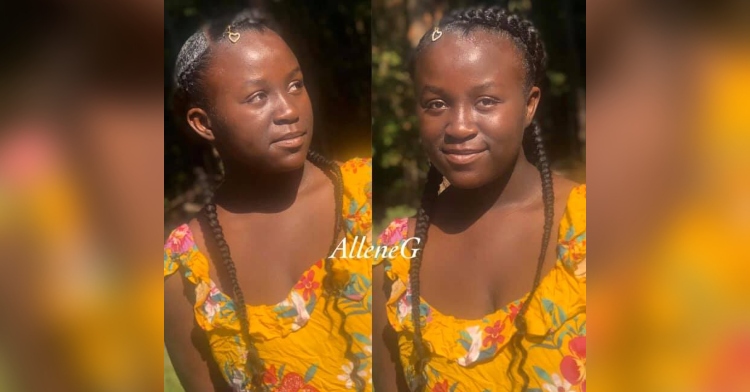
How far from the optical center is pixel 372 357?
2229mm

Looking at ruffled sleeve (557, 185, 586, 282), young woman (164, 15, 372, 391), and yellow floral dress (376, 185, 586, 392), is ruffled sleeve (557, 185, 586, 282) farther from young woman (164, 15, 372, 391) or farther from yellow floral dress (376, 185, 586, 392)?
young woman (164, 15, 372, 391)

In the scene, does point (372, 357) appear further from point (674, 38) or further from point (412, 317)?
point (674, 38)

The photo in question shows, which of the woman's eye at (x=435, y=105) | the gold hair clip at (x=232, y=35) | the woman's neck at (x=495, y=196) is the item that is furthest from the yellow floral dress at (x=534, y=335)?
the gold hair clip at (x=232, y=35)

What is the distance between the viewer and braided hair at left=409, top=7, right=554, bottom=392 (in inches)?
82.2

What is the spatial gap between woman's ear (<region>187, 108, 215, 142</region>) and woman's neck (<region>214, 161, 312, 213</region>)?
0.36 feet

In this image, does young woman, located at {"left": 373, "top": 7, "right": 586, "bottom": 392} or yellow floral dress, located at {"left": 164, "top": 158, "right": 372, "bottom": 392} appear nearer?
young woman, located at {"left": 373, "top": 7, "right": 586, "bottom": 392}

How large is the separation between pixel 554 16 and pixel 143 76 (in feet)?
3.87

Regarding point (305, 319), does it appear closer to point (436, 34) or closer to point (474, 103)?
point (474, 103)

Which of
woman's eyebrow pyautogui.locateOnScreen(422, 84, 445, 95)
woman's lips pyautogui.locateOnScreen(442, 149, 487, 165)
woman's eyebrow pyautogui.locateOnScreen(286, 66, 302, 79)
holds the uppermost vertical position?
woman's eyebrow pyautogui.locateOnScreen(286, 66, 302, 79)

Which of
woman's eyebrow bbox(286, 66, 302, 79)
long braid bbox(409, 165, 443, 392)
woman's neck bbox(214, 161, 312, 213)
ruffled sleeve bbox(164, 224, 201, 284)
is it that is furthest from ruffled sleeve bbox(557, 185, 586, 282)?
ruffled sleeve bbox(164, 224, 201, 284)

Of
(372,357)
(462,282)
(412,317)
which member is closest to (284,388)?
(372,357)

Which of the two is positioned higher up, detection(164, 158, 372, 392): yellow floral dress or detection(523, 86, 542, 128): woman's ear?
detection(523, 86, 542, 128): woman's ear

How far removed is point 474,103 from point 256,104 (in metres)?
0.61

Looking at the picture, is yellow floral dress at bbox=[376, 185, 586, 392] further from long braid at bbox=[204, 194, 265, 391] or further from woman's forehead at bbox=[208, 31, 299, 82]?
woman's forehead at bbox=[208, 31, 299, 82]
